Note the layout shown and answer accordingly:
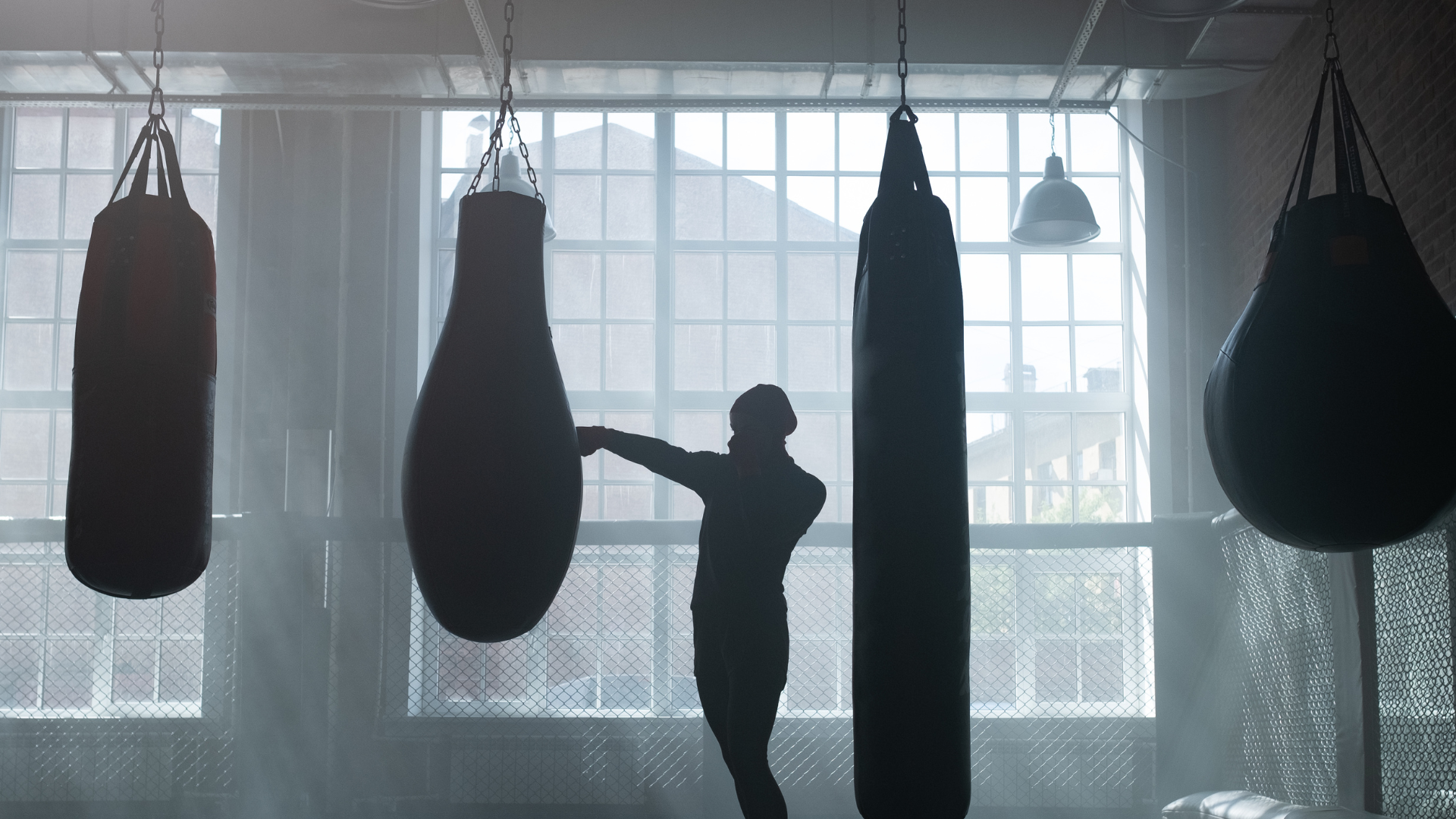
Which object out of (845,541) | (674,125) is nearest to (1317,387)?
(845,541)

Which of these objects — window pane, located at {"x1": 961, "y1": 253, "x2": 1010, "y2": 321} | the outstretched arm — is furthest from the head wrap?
window pane, located at {"x1": 961, "y1": 253, "x2": 1010, "y2": 321}

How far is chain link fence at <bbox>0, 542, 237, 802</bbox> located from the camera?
4.37 meters

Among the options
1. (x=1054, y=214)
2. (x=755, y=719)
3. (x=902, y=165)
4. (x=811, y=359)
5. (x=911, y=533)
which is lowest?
(x=755, y=719)

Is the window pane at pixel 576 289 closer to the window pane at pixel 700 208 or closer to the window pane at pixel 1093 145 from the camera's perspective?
the window pane at pixel 700 208

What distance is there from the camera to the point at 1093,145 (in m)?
6.03

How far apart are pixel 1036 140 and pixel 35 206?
5473mm

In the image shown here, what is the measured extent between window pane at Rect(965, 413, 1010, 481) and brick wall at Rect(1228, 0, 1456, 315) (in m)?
1.38

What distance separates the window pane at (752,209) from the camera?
595 cm

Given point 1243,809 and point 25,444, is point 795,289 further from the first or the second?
point 25,444

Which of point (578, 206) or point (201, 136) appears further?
point (578, 206)

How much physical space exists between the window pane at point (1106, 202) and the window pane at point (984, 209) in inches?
17.4

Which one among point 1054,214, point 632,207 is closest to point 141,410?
point 1054,214

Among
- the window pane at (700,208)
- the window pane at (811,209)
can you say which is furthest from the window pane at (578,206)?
the window pane at (811,209)

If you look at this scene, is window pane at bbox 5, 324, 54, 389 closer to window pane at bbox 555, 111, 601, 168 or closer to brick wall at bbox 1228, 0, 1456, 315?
window pane at bbox 555, 111, 601, 168
